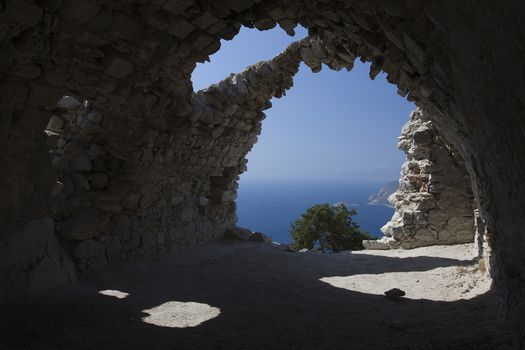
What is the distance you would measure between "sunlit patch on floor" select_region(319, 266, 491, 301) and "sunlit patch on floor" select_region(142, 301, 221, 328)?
1813 mm

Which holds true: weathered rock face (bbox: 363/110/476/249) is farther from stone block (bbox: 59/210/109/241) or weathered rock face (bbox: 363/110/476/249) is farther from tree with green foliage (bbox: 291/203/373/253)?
tree with green foliage (bbox: 291/203/373/253)

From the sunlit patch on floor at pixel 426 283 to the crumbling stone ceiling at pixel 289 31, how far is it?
966 mm

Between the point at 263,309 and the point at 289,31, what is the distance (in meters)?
2.81

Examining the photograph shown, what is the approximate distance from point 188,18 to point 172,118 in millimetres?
2514

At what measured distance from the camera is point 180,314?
374 centimetres

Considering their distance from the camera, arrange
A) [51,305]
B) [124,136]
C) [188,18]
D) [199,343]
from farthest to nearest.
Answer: [124,136]
[51,305]
[188,18]
[199,343]

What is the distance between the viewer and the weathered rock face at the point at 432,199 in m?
7.23

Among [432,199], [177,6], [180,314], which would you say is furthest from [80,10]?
[432,199]

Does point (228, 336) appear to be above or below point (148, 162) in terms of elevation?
below

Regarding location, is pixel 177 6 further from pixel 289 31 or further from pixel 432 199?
pixel 432 199

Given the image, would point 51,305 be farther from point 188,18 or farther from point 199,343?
point 188,18

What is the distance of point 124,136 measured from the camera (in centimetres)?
546

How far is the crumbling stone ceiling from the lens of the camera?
191 cm

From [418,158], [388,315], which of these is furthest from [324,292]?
[418,158]
